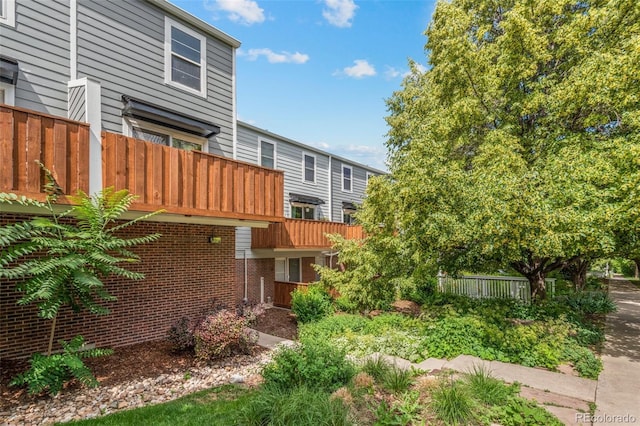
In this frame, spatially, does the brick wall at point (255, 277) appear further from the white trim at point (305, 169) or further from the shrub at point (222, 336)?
the white trim at point (305, 169)

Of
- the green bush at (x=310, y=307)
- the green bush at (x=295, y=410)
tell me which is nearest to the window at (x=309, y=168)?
the green bush at (x=310, y=307)

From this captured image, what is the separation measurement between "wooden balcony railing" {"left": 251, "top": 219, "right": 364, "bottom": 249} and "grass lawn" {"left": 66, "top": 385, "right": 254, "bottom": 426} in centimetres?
686

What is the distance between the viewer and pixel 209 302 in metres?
9.14

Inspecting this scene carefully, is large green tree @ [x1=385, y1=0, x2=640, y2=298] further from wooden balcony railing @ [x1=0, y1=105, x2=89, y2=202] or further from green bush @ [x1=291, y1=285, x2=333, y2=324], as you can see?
wooden balcony railing @ [x1=0, y1=105, x2=89, y2=202]

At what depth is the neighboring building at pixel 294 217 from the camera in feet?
41.3

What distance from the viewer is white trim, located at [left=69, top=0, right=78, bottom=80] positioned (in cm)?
704

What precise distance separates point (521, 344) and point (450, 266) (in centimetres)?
255

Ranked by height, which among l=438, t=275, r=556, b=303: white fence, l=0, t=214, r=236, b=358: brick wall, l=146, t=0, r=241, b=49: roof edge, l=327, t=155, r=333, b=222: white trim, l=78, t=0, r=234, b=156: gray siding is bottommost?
l=438, t=275, r=556, b=303: white fence

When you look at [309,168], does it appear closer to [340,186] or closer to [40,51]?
[340,186]

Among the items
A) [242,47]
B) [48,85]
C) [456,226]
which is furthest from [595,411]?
[242,47]

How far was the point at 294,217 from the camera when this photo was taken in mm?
16188

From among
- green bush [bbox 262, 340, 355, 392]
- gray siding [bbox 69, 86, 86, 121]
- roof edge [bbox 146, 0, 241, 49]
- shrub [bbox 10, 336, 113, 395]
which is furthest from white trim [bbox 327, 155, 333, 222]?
shrub [bbox 10, 336, 113, 395]

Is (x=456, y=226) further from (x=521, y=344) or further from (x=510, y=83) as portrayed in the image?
(x=510, y=83)

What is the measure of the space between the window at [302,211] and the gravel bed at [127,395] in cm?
972
